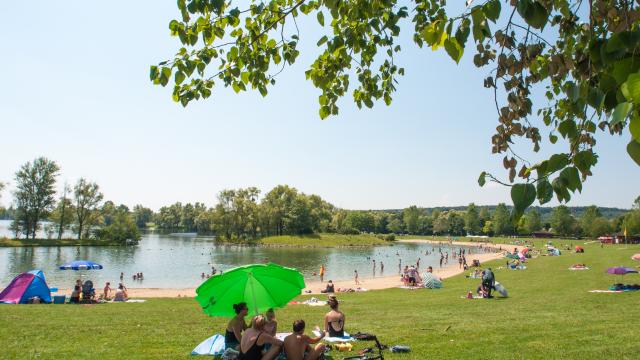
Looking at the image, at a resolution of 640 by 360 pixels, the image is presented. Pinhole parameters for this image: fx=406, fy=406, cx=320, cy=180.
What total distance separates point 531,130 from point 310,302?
655 inches

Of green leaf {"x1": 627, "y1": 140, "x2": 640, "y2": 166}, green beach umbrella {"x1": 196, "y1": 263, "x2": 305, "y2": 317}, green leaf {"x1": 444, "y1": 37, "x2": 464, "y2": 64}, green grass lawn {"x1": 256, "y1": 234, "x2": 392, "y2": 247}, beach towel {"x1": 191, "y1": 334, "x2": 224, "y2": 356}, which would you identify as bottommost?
green grass lawn {"x1": 256, "y1": 234, "x2": 392, "y2": 247}

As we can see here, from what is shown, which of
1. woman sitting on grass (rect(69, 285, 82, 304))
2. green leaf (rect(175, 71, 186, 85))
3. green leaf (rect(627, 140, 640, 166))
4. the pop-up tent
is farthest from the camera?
woman sitting on grass (rect(69, 285, 82, 304))

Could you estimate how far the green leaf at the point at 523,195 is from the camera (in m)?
1.66

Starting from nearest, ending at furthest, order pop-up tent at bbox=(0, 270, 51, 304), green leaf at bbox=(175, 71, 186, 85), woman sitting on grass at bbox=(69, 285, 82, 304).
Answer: green leaf at bbox=(175, 71, 186, 85), pop-up tent at bbox=(0, 270, 51, 304), woman sitting on grass at bbox=(69, 285, 82, 304)

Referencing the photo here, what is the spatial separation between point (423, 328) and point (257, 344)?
5.37 meters

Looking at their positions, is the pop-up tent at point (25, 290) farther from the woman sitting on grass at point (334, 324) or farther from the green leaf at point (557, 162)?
the green leaf at point (557, 162)

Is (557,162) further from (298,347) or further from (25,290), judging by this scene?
(25,290)

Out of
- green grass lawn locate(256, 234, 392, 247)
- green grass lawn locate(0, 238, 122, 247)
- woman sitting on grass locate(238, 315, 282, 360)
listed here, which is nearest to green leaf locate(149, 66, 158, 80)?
woman sitting on grass locate(238, 315, 282, 360)

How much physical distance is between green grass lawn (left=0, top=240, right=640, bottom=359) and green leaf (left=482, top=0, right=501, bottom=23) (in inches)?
283

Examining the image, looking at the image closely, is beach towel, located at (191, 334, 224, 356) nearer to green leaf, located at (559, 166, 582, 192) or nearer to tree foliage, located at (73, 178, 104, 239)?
green leaf, located at (559, 166, 582, 192)

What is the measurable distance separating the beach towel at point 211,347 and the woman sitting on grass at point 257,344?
159cm

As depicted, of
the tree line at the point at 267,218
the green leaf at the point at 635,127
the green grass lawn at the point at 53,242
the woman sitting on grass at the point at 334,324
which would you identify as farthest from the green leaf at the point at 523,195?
the green grass lawn at the point at 53,242

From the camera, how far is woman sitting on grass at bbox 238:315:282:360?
22.8 ft

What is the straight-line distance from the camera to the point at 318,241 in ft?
308
